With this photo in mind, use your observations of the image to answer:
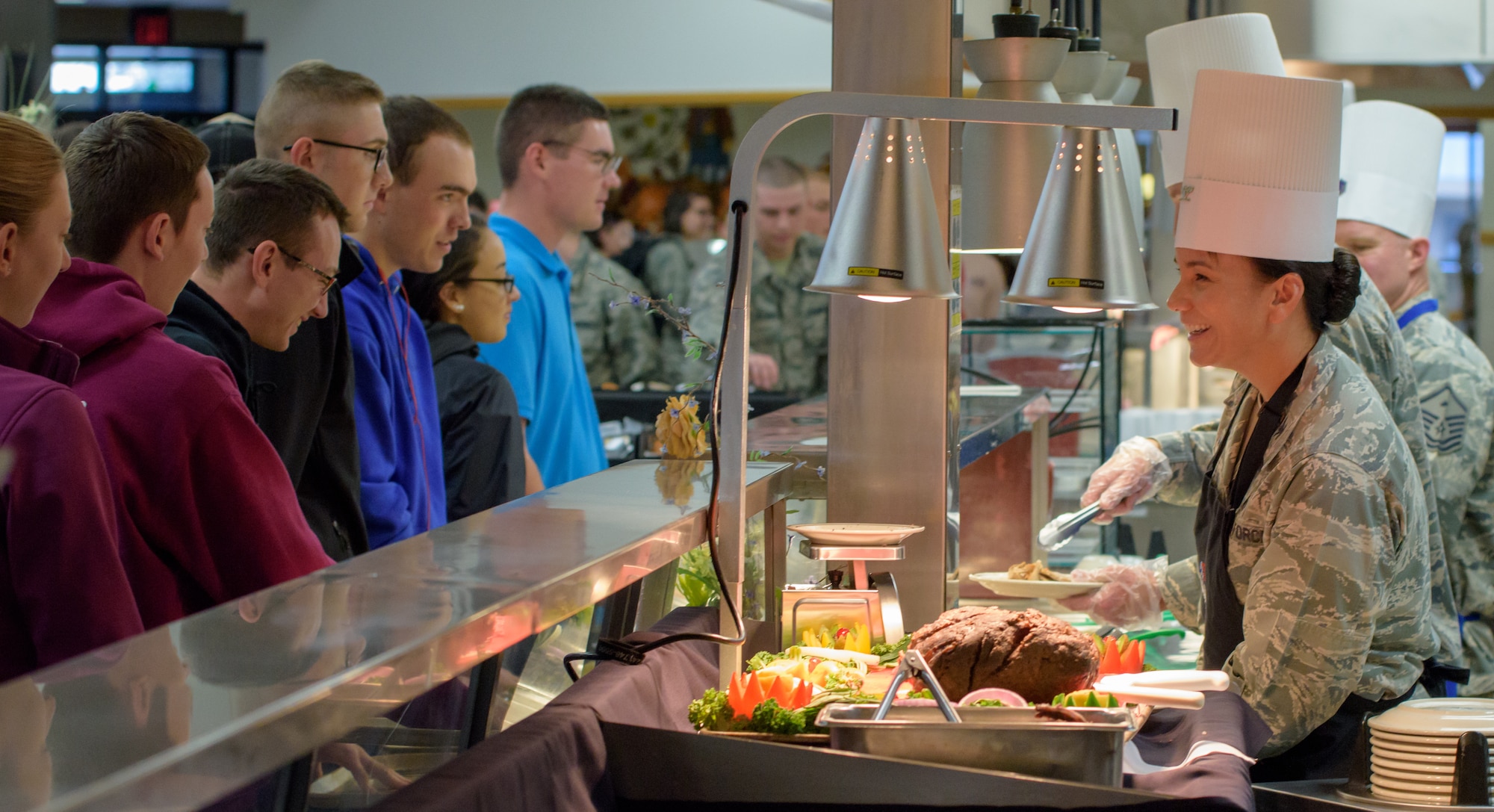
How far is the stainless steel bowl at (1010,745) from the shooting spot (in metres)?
1.15

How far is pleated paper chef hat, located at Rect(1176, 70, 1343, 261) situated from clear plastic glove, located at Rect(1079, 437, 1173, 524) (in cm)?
49

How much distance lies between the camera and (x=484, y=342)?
3369 mm

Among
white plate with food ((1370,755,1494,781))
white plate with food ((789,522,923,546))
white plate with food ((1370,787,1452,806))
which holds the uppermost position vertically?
white plate with food ((789,522,923,546))

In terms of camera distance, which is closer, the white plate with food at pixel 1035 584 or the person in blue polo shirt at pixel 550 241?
the white plate with food at pixel 1035 584

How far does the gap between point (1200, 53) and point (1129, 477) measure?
0.87m

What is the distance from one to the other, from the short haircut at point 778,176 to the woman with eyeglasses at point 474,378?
4.22 metres

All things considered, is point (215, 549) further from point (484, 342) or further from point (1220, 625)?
point (484, 342)

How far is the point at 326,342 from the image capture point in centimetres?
241

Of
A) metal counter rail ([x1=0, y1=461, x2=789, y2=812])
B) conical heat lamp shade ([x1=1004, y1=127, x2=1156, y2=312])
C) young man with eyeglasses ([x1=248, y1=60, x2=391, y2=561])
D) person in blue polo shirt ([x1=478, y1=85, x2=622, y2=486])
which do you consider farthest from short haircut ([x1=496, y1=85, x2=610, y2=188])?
metal counter rail ([x1=0, y1=461, x2=789, y2=812])

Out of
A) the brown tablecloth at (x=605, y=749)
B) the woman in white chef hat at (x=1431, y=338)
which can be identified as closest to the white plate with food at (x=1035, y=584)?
the brown tablecloth at (x=605, y=749)

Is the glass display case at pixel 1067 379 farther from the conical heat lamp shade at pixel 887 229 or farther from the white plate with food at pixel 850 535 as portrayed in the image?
the conical heat lamp shade at pixel 887 229

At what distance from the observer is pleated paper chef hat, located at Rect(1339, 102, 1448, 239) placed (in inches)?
138

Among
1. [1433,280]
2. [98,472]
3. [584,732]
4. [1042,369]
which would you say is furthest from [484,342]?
[1433,280]

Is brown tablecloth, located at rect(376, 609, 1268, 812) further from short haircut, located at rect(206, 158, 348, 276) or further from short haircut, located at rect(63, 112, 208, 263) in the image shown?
short haircut, located at rect(206, 158, 348, 276)
